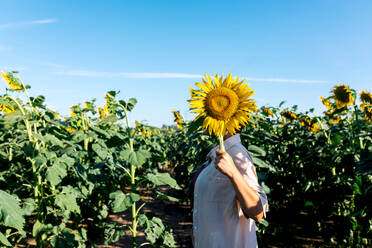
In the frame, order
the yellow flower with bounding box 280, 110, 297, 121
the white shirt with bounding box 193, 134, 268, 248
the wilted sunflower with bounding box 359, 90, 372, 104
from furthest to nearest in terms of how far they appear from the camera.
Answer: the yellow flower with bounding box 280, 110, 297, 121
the wilted sunflower with bounding box 359, 90, 372, 104
the white shirt with bounding box 193, 134, 268, 248

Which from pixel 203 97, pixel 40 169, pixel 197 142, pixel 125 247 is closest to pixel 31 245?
pixel 125 247

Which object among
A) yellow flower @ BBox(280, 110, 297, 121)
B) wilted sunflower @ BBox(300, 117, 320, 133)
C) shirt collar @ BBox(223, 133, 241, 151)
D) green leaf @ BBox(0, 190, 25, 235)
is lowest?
green leaf @ BBox(0, 190, 25, 235)

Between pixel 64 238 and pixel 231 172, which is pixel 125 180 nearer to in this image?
pixel 64 238

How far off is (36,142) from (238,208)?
79.2 inches

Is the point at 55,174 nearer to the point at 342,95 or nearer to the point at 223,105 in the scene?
the point at 223,105

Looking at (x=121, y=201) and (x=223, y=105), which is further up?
(x=223, y=105)

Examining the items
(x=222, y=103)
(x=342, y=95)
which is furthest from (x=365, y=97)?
(x=222, y=103)

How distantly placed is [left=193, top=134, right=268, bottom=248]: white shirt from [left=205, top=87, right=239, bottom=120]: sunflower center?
1.01ft

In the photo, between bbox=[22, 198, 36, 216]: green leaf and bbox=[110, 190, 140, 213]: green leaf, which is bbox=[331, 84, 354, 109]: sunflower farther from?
bbox=[22, 198, 36, 216]: green leaf

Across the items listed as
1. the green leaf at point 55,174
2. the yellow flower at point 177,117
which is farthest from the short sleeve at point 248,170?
the yellow flower at point 177,117

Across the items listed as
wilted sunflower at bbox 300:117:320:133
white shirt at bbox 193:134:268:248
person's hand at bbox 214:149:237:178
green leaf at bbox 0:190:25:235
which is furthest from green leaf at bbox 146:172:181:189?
wilted sunflower at bbox 300:117:320:133

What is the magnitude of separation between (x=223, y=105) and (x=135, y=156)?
52.3 inches

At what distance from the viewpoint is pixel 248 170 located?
1398 mm

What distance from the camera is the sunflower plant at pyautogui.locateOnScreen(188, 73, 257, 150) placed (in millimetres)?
1257
